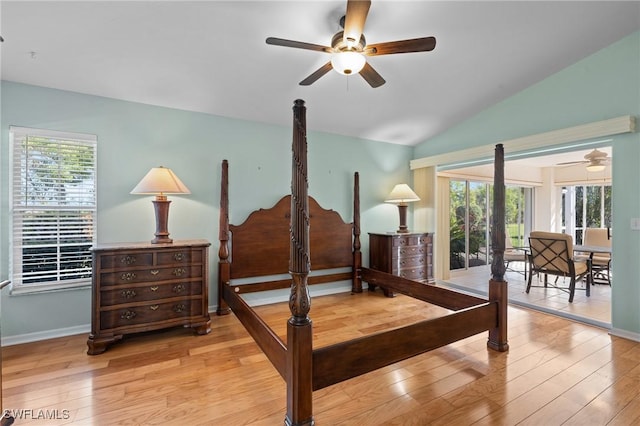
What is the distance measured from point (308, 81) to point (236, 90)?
106 centimetres

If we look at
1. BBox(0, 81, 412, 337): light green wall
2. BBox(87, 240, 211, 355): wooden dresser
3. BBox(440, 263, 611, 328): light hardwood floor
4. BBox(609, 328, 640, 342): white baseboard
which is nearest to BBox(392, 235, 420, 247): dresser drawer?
BBox(0, 81, 412, 337): light green wall

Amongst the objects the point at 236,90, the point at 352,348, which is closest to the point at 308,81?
the point at 236,90

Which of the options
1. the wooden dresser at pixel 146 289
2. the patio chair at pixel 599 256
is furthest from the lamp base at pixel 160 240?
the patio chair at pixel 599 256

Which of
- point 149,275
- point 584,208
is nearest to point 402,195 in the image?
point 149,275

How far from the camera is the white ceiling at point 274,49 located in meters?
2.16

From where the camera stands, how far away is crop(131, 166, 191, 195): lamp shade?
9.14ft

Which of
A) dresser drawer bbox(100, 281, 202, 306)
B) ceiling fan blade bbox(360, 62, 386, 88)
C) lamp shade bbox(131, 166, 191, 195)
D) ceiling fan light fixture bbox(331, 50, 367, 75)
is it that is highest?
ceiling fan blade bbox(360, 62, 386, 88)

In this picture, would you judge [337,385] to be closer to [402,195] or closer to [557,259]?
[402,195]

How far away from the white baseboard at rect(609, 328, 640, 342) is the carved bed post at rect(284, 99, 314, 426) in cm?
320

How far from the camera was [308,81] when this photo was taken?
2.48 metres

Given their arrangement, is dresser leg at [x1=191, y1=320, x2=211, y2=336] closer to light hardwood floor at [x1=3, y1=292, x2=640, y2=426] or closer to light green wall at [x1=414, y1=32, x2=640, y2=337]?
light hardwood floor at [x1=3, y1=292, x2=640, y2=426]

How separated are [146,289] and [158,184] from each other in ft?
3.18

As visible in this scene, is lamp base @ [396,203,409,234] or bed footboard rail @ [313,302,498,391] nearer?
bed footboard rail @ [313,302,498,391]

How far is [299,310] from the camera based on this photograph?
1672 millimetres
